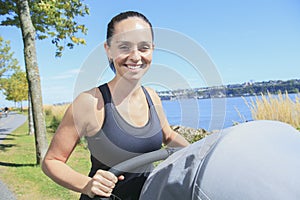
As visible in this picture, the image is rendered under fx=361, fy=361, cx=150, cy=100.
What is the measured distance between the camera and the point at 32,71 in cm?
893

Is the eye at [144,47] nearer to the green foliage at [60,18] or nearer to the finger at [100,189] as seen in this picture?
the finger at [100,189]

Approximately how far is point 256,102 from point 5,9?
793 centimetres

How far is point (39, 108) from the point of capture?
30.0 ft

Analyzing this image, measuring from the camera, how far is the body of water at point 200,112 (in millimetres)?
1476

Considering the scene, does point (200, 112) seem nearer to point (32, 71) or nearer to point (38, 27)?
point (32, 71)

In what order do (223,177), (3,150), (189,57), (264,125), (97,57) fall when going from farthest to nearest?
(3,150)
(97,57)
(189,57)
(264,125)
(223,177)

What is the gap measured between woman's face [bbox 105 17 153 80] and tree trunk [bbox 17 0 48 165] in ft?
25.5

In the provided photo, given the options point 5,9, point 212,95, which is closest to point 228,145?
point 212,95

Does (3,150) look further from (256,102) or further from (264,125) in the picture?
Answer: (264,125)

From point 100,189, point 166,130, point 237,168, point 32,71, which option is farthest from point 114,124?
point 32,71

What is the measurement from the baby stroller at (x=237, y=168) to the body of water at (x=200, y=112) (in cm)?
17

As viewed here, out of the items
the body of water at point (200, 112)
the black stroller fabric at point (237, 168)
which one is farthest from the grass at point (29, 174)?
the black stroller fabric at point (237, 168)

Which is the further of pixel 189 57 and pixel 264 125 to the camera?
pixel 189 57

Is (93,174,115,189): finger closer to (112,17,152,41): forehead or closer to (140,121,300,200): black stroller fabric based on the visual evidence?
(140,121,300,200): black stroller fabric
